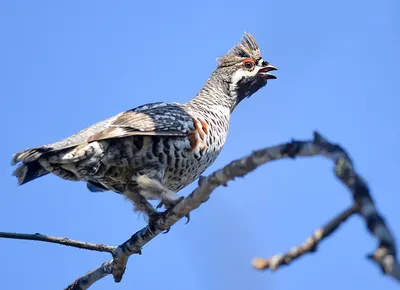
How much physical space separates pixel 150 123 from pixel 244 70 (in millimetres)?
2739

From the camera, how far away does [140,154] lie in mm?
7562

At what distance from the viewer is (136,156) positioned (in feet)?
24.8

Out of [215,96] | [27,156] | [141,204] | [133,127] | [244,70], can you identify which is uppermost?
[244,70]

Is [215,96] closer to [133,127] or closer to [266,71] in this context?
[266,71]

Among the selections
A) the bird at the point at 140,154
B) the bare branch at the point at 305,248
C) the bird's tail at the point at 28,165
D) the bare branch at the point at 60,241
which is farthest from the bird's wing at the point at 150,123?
the bare branch at the point at 305,248

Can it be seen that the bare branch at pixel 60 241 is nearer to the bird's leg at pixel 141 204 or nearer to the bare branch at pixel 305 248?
the bird's leg at pixel 141 204

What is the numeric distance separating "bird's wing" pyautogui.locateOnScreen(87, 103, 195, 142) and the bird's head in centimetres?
169

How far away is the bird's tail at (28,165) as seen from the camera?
6.77 m

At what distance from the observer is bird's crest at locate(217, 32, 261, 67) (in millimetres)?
9867

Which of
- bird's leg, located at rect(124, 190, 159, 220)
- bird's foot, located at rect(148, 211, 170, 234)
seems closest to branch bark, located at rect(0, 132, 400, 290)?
bird's foot, located at rect(148, 211, 170, 234)

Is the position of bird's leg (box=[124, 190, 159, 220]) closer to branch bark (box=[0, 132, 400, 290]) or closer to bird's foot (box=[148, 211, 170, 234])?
bird's foot (box=[148, 211, 170, 234])

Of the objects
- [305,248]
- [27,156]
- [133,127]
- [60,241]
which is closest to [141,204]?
[133,127]

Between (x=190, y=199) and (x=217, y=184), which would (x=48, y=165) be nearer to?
(x=190, y=199)

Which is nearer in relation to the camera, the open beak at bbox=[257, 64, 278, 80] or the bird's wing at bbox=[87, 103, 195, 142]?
the bird's wing at bbox=[87, 103, 195, 142]
